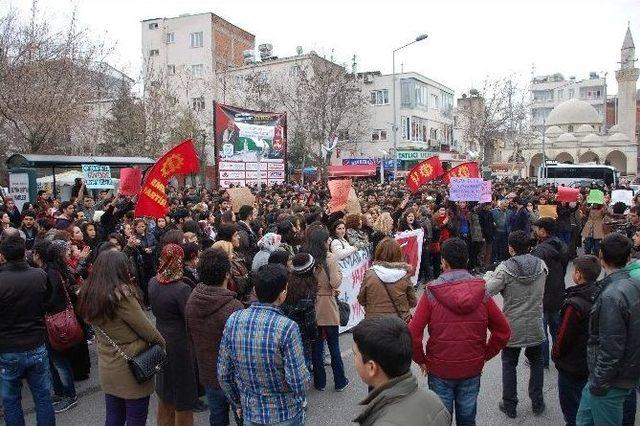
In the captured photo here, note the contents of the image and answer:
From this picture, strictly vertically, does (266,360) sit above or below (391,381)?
below

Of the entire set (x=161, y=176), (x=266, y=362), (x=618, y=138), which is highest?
(x=618, y=138)

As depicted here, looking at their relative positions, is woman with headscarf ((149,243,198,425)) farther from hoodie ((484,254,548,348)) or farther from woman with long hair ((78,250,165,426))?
hoodie ((484,254,548,348))

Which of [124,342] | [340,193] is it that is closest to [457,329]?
[124,342]

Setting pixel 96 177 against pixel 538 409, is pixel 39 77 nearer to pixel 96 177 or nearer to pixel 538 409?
pixel 96 177

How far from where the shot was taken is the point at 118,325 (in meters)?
3.93

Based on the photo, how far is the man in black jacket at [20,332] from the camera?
14.5ft

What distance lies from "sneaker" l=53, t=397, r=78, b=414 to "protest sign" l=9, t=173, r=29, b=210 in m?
9.46

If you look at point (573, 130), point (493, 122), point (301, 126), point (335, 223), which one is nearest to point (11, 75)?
point (335, 223)

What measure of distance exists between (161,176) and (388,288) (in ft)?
13.1

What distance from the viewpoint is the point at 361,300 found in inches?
204

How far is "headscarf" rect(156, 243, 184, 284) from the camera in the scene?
13.9ft

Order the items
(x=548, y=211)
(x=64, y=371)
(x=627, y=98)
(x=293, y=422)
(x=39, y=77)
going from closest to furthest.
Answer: (x=293, y=422), (x=64, y=371), (x=548, y=211), (x=39, y=77), (x=627, y=98)

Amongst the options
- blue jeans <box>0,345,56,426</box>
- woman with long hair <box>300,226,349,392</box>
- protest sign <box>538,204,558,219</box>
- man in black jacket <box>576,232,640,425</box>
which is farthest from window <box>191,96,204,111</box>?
man in black jacket <box>576,232,640,425</box>

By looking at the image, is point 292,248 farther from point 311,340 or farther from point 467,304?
point 467,304
